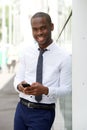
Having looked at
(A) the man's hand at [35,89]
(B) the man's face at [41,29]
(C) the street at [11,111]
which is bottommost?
(C) the street at [11,111]

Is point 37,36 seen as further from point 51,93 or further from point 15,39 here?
point 15,39

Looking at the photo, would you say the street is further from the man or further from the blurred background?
the man

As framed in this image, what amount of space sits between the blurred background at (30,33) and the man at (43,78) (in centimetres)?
56

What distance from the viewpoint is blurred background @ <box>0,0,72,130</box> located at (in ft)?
14.6

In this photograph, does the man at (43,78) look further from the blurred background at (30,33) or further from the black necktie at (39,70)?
the blurred background at (30,33)

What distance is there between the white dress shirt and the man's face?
12 cm

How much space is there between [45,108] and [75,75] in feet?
1.39

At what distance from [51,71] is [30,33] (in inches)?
590

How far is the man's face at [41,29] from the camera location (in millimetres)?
3262

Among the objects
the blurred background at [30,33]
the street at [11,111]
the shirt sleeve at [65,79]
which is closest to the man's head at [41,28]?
the shirt sleeve at [65,79]

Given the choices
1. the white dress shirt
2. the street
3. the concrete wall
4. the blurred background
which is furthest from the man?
the street

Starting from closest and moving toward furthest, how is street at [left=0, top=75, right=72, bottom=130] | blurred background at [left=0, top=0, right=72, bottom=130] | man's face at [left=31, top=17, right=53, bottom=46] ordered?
man's face at [left=31, top=17, right=53, bottom=46] → blurred background at [left=0, top=0, right=72, bottom=130] → street at [left=0, top=75, right=72, bottom=130]

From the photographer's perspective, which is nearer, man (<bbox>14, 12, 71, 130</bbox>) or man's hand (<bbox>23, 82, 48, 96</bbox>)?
man's hand (<bbox>23, 82, 48, 96</bbox>)

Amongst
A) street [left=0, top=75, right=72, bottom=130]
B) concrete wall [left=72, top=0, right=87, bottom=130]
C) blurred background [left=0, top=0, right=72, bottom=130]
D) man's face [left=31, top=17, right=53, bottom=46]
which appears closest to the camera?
concrete wall [left=72, top=0, right=87, bottom=130]
